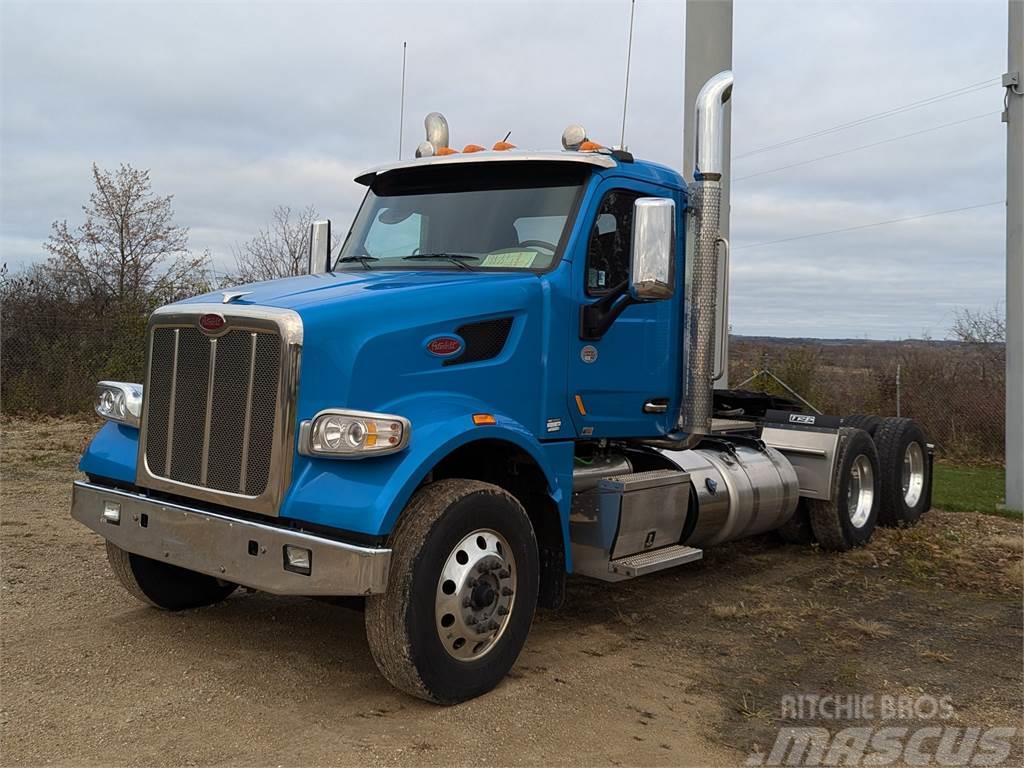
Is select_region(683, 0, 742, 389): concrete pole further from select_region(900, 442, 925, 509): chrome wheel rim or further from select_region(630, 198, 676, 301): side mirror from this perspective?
select_region(630, 198, 676, 301): side mirror

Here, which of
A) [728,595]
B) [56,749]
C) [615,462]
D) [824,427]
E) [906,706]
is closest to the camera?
[56,749]

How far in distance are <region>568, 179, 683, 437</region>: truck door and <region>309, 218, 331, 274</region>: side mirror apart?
2.04 meters

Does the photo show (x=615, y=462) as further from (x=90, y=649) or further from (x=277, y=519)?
(x=90, y=649)

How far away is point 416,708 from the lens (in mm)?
4348

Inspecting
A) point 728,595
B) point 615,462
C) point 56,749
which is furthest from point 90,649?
point 728,595

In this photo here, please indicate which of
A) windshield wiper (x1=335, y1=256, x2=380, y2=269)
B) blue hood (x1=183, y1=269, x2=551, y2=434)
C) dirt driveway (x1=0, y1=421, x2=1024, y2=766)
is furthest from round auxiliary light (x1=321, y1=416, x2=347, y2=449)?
windshield wiper (x1=335, y1=256, x2=380, y2=269)

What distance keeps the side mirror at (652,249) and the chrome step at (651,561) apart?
1517 mm

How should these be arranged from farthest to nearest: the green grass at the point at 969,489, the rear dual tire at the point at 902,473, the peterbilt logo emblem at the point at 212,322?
the green grass at the point at 969,489, the rear dual tire at the point at 902,473, the peterbilt logo emblem at the point at 212,322

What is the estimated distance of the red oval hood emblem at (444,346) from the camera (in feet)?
15.3

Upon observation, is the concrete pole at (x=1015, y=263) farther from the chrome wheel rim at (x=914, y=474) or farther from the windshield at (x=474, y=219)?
the windshield at (x=474, y=219)

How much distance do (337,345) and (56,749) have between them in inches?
78.1

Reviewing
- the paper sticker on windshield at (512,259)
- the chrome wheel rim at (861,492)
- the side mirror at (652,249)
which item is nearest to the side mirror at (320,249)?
the paper sticker on windshield at (512,259)

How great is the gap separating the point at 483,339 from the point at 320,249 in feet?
6.92

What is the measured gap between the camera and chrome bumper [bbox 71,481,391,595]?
3.98m
